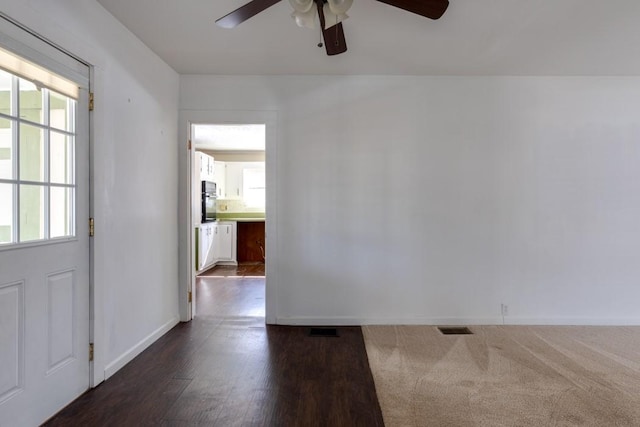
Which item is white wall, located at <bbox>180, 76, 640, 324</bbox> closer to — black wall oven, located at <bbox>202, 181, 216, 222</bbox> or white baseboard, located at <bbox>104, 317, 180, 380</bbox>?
white baseboard, located at <bbox>104, 317, 180, 380</bbox>

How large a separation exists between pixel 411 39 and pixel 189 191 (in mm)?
2536

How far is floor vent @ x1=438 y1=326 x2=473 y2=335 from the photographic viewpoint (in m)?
3.14

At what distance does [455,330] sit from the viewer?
3225mm

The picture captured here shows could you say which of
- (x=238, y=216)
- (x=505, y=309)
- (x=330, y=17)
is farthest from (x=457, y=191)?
(x=238, y=216)

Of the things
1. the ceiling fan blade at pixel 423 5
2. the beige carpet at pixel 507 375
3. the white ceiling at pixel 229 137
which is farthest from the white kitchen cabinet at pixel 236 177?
the ceiling fan blade at pixel 423 5

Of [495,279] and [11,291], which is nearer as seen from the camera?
[11,291]

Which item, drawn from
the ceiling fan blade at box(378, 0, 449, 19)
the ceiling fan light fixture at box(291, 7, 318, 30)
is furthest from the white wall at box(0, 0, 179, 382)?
the ceiling fan blade at box(378, 0, 449, 19)

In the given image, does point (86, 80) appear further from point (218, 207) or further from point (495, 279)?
point (218, 207)

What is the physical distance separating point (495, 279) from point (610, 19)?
2332 mm

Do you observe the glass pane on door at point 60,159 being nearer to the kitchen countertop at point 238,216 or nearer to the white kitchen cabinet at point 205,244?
the white kitchen cabinet at point 205,244

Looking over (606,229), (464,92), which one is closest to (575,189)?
(606,229)

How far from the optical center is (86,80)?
7.02 ft

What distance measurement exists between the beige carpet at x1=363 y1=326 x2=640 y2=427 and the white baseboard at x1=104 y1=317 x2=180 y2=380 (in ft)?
6.14

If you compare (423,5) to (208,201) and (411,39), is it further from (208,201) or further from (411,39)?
(208,201)
